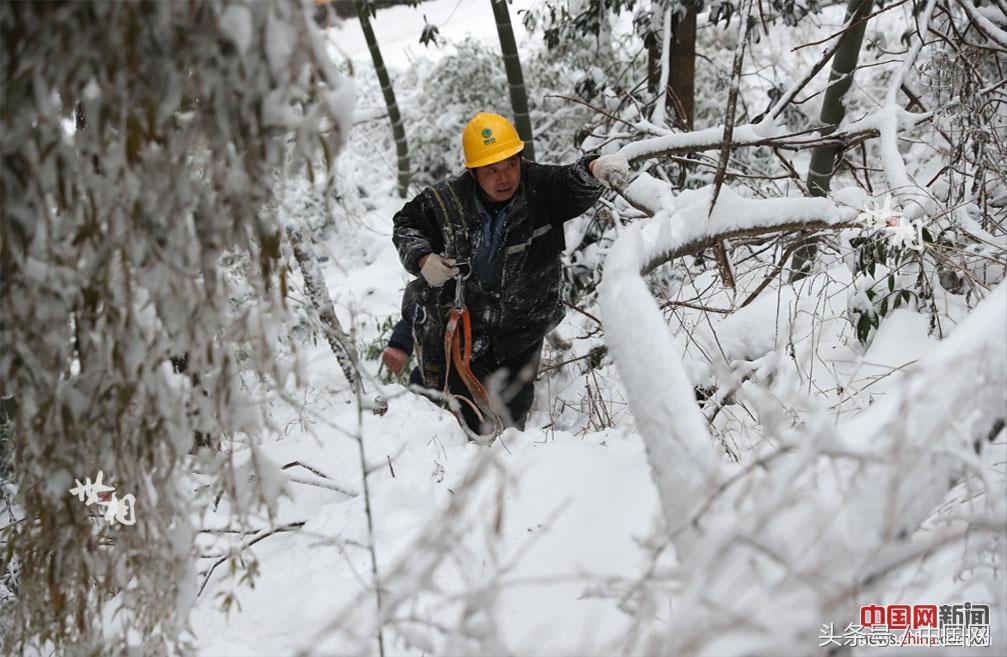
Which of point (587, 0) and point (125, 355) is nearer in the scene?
point (125, 355)

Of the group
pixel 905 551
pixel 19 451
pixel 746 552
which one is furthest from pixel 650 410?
pixel 19 451

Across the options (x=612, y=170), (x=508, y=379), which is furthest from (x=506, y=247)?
(x=508, y=379)

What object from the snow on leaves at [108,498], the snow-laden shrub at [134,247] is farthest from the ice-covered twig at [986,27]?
the snow on leaves at [108,498]

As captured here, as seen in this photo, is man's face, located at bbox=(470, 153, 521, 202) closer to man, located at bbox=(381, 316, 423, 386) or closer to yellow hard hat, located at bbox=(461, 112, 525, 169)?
yellow hard hat, located at bbox=(461, 112, 525, 169)

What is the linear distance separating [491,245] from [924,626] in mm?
2471

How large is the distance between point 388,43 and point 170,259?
12571 mm

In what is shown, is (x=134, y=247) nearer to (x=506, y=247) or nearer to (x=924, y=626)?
(x=924, y=626)

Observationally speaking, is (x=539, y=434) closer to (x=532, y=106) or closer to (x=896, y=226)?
(x=896, y=226)

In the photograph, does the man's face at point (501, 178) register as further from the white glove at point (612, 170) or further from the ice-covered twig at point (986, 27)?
the ice-covered twig at point (986, 27)

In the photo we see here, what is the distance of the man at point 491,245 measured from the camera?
3.28 m

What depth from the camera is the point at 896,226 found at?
99.0 inches

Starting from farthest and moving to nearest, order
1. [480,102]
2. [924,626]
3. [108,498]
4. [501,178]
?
[480,102] < [501,178] < [108,498] < [924,626]

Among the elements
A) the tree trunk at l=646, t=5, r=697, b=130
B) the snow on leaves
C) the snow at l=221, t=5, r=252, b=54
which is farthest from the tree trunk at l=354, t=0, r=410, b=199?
the snow at l=221, t=5, r=252, b=54

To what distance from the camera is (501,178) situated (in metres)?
3.32
